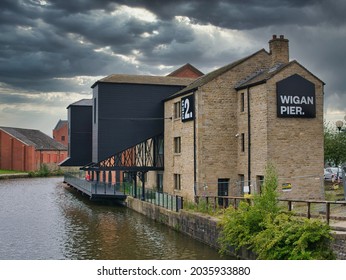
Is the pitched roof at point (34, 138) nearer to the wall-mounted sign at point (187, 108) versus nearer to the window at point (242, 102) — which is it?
the wall-mounted sign at point (187, 108)

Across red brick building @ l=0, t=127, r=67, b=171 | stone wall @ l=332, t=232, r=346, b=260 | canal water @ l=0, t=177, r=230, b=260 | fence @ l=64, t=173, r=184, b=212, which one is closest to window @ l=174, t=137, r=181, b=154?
fence @ l=64, t=173, r=184, b=212

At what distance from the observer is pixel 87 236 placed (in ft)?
72.6

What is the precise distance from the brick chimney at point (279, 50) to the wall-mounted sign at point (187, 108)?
4.91 m

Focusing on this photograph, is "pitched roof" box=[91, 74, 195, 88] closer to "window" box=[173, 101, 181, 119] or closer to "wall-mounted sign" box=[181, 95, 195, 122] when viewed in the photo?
"window" box=[173, 101, 181, 119]

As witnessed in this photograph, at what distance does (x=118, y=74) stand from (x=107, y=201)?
30.4 feet

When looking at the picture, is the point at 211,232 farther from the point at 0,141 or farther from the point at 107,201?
the point at 0,141

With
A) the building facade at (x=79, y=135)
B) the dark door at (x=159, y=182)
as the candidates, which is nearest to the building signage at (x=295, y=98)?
the dark door at (x=159, y=182)

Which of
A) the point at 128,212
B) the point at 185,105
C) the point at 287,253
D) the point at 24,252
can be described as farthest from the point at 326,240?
the point at 128,212

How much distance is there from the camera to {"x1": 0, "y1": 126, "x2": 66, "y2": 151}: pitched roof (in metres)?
78.8

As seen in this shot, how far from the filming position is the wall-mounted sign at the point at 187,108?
90.9ft

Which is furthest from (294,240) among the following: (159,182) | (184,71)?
(184,71)

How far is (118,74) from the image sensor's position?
35.2 meters

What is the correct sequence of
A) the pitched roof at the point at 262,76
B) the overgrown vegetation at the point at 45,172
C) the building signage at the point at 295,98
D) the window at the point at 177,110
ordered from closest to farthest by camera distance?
the building signage at the point at 295,98 → the pitched roof at the point at 262,76 → the window at the point at 177,110 → the overgrown vegetation at the point at 45,172

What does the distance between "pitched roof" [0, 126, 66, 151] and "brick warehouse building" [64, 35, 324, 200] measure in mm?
50281
